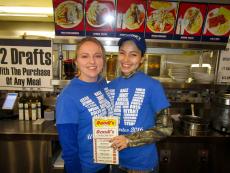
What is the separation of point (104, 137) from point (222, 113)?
5.60ft

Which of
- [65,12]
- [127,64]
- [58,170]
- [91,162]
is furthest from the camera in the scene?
[65,12]

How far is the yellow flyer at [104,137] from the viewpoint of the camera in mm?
1245

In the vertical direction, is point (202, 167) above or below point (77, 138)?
below

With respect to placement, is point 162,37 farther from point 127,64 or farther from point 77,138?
point 77,138

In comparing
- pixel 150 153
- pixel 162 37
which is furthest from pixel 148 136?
pixel 162 37

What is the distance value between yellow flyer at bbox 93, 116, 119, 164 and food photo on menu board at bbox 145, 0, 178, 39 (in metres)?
1.67

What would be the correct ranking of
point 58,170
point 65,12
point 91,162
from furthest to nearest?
1. point 65,12
2. point 58,170
3. point 91,162

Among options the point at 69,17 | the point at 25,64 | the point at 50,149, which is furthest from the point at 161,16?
the point at 50,149

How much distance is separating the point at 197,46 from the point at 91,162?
2013 mm

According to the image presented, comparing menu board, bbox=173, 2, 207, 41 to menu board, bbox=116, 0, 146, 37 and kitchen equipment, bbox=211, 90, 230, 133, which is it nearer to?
menu board, bbox=116, 0, 146, 37

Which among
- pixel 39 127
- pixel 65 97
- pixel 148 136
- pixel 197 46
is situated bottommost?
pixel 39 127

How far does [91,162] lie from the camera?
4.36 feet

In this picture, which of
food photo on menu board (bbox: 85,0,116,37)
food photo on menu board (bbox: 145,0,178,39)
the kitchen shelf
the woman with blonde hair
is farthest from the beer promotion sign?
the woman with blonde hair

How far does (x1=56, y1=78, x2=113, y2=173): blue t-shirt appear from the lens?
118cm
